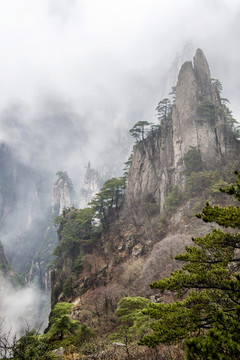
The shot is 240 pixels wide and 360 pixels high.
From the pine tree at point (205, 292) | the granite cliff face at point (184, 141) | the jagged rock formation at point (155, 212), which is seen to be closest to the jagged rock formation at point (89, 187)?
the jagged rock formation at point (155, 212)

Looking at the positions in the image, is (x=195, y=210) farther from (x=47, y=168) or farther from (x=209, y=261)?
(x=47, y=168)

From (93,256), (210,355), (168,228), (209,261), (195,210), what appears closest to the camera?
(210,355)

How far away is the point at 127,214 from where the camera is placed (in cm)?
3897

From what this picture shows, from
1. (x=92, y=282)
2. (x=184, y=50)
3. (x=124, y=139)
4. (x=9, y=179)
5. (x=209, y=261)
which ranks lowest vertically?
(x=92, y=282)

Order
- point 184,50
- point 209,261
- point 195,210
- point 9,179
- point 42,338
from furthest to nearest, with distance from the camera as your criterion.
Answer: point 9,179, point 184,50, point 195,210, point 42,338, point 209,261

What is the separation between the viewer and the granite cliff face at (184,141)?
33969mm

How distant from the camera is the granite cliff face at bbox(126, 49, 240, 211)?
33969 millimetres

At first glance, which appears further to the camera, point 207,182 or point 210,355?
point 207,182

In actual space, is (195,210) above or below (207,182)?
below

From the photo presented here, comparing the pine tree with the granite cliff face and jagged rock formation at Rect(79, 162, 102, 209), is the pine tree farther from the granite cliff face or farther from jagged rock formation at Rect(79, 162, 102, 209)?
jagged rock formation at Rect(79, 162, 102, 209)

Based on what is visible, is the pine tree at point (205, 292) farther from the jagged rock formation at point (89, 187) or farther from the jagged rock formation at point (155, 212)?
the jagged rock formation at point (89, 187)

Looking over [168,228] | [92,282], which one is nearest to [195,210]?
[168,228]

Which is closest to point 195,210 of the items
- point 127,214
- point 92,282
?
point 127,214

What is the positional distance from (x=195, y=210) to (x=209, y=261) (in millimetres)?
22607
